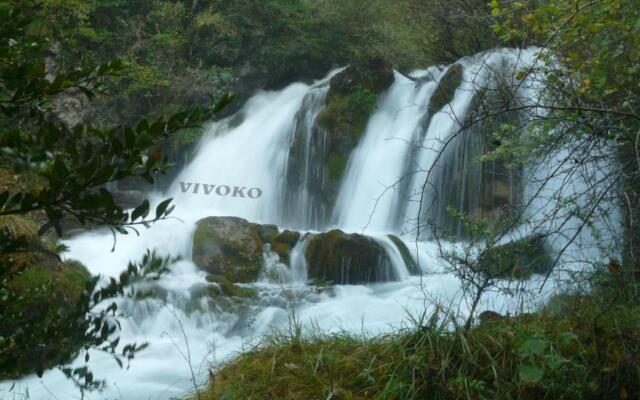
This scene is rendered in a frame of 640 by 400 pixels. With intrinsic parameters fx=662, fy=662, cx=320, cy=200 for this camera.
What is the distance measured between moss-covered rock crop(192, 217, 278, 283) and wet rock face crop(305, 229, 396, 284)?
923mm

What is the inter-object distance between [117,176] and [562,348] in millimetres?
2831

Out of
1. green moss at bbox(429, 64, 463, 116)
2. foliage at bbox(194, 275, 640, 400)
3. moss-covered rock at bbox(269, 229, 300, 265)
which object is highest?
green moss at bbox(429, 64, 463, 116)

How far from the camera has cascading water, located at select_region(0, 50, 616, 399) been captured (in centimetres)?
673

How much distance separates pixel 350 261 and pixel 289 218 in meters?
4.25

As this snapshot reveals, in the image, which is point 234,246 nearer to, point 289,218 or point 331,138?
point 289,218

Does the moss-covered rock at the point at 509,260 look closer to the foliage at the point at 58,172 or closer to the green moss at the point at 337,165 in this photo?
the foliage at the point at 58,172

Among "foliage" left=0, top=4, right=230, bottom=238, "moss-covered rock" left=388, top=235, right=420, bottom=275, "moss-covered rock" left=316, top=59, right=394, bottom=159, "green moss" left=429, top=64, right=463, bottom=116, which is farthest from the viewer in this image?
"moss-covered rock" left=316, top=59, right=394, bottom=159

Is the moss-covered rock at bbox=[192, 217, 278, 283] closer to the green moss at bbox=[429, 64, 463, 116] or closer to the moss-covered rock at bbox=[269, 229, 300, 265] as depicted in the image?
the moss-covered rock at bbox=[269, 229, 300, 265]

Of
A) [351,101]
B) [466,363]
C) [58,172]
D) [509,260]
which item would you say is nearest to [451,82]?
[351,101]

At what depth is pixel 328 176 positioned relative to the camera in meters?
13.9

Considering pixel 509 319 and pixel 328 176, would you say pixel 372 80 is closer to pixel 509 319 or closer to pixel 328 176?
pixel 328 176

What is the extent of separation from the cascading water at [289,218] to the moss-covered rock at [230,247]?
0.21 metres

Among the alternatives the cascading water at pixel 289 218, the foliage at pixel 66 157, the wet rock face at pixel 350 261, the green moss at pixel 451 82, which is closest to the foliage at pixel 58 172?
the foliage at pixel 66 157

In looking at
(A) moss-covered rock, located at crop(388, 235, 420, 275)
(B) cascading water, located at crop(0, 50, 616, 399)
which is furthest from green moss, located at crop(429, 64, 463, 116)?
(A) moss-covered rock, located at crop(388, 235, 420, 275)
